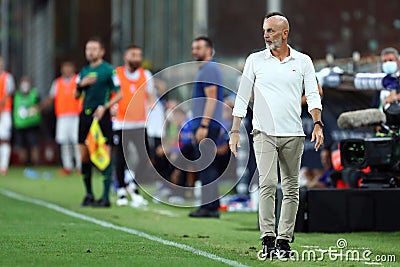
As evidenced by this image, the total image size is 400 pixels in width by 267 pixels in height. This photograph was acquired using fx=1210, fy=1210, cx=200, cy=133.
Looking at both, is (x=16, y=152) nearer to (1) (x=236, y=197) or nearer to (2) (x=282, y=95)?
(1) (x=236, y=197)

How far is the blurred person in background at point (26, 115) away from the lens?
1191 inches

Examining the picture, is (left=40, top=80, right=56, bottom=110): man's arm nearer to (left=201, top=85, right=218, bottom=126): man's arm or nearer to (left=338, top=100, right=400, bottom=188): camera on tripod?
(left=201, top=85, right=218, bottom=126): man's arm

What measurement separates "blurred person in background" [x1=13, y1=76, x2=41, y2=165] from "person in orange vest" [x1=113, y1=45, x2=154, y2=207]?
11954 millimetres

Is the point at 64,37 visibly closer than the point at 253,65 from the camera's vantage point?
No

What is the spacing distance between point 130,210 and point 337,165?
317 centimetres

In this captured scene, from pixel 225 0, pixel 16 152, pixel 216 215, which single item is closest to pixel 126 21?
pixel 16 152

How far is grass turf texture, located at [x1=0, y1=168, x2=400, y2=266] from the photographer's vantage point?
10070 mm

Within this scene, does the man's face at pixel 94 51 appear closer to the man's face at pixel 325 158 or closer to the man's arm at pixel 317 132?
the man's face at pixel 325 158

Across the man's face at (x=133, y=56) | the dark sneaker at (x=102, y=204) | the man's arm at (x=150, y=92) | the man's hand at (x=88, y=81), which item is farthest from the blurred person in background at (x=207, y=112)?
the man's arm at (x=150, y=92)

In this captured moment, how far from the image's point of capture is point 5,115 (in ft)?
93.0

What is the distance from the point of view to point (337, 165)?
50.2 feet

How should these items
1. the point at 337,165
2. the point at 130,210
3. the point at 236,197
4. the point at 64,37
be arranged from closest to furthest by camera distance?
the point at 337,165
the point at 130,210
the point at 236,197
the point at 64,37

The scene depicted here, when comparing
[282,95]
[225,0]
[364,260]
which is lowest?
[364,260]

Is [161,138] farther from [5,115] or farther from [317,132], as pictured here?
[5,115]
